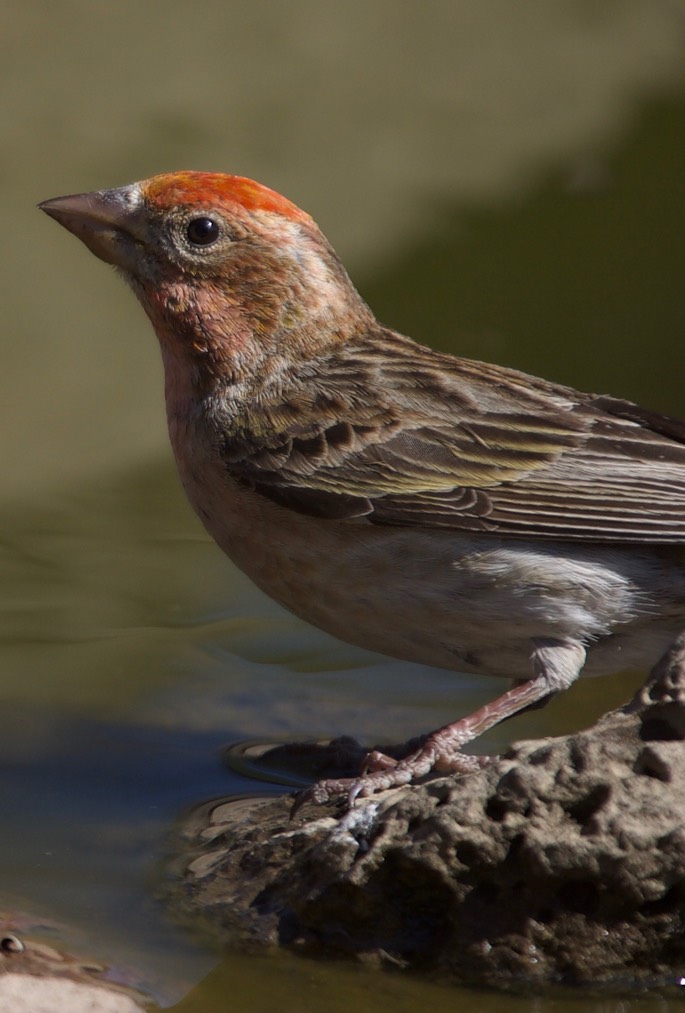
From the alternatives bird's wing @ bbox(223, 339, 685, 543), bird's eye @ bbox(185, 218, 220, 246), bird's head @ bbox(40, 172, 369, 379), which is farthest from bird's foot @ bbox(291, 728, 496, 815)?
bird's eye @ bbox(185, 218, 220, 246)

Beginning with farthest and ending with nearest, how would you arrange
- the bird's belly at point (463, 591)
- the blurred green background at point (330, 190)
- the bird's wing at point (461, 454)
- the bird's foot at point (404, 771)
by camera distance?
the blurred green background at point (330, 190) < the bird's wing at point (461, 454) < the bird's belly at point (463, 591) < the bird's foot at point (404, 771)

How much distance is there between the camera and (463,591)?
224 inches

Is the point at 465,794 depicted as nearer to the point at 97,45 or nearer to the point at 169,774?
the point at 169,774

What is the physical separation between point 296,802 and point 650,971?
1363 mm

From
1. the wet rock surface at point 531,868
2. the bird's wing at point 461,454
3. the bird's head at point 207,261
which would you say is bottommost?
the wet rock surface at point 531,868

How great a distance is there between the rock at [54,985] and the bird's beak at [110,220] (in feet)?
8.95

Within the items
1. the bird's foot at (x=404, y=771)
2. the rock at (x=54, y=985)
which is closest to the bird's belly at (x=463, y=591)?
the bird's foot at (x=404, y=771)

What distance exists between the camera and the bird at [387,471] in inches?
225

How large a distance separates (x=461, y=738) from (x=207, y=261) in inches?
84.0

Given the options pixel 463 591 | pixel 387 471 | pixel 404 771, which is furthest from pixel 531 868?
pixel 387 471

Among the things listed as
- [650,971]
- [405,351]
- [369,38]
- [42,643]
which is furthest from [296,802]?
[369,38]

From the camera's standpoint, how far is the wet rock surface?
4.66 meters

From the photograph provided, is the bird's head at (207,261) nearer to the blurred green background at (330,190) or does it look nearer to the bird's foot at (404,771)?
the bird's foot at (404,771)

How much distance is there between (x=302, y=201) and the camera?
11953 millimetres
